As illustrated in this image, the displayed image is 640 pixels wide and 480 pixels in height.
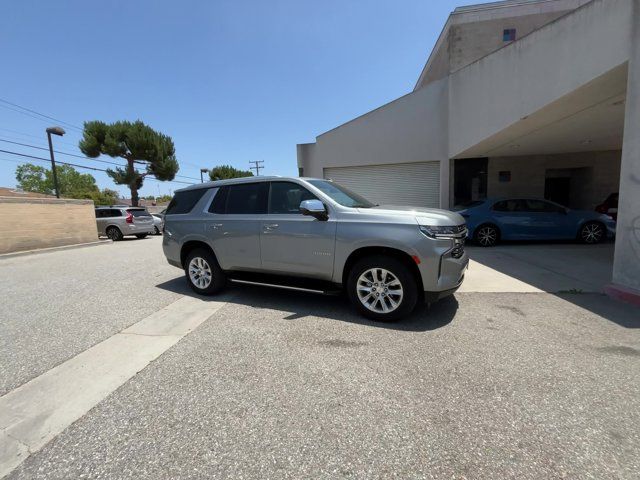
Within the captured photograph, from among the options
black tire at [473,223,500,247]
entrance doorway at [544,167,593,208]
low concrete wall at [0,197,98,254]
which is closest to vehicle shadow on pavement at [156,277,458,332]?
black tire at [473,223,500,247]

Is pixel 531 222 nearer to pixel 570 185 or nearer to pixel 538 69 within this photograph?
pixel 538 69

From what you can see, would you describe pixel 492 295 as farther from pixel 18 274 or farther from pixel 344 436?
pixel 18 274

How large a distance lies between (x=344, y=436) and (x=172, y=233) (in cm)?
452

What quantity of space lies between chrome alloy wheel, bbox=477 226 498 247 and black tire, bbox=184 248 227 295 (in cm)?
758

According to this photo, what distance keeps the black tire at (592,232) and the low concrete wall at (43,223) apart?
18057 millimetres

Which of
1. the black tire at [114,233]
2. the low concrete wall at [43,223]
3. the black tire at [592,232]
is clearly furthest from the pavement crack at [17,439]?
the black tire at [114,233]

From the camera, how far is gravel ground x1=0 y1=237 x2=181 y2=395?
10.7ft

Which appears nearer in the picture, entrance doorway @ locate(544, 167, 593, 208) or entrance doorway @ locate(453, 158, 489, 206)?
entrance doorway @ locate(453, 158, 489, 206)

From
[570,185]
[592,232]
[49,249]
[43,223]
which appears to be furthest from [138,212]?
[570,185]

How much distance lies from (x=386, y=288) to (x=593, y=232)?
8832 mm

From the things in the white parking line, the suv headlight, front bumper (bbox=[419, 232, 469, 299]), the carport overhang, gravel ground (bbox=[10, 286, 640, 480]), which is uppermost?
the carport overhang

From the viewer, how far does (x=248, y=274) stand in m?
4.75

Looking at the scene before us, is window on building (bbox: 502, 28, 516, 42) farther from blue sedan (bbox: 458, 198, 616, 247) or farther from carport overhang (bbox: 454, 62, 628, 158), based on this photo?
blue sedan (bbox: 458, 198, 616, 247)

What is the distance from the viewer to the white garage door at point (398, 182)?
1229cm
